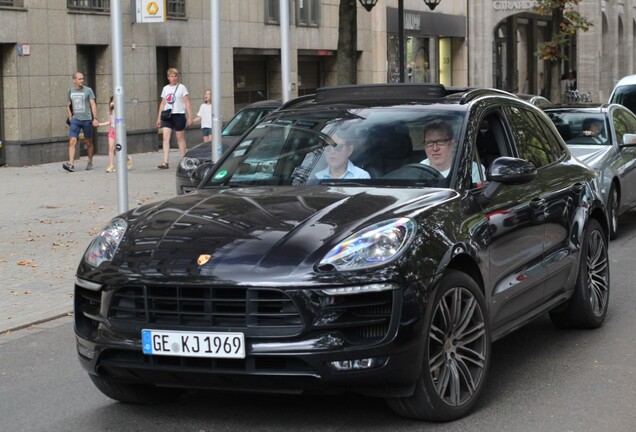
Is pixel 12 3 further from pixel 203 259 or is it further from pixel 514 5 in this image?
pixel 514 5

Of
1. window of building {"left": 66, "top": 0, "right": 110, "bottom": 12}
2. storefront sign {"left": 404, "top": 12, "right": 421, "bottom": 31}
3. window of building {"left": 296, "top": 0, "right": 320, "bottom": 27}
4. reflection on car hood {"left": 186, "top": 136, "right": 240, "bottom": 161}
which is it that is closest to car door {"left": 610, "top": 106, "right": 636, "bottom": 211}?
reflection on car hood {"left": 186, "top": 136, "right": 240, "bottom": 161}

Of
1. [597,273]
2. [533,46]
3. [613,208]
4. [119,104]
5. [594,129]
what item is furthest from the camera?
[533,46]

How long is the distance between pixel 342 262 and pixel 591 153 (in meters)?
9.18

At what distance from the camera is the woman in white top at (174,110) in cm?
2384

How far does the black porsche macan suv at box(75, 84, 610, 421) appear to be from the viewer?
543 cm

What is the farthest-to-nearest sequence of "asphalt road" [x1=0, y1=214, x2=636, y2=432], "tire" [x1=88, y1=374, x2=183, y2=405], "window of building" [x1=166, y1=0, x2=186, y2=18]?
"window of building" [x1=166, y1=0, x2=186, y2=18] < "tire" [x1=88, y1=374, x2=183, y2=405] < "asphalt road" [x1=0, y1=214, x2=636, y2=432]

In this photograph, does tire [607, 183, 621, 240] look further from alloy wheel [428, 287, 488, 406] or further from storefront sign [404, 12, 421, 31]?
storefront sign [404, 12, 421, 31]

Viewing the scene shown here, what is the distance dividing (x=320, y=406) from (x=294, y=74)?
29915 mm

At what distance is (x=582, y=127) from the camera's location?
15.0 metres

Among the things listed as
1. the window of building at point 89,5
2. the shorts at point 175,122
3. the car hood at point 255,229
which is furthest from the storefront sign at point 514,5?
the car hood at point 255,229

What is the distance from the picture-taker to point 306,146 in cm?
695

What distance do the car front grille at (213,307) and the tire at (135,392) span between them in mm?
642

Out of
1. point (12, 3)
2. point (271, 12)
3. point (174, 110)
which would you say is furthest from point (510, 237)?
point (271, 12)

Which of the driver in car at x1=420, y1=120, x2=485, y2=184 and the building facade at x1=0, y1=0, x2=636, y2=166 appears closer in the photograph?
the driver in car at x1=420, y1=120, x2=485, y2=184
